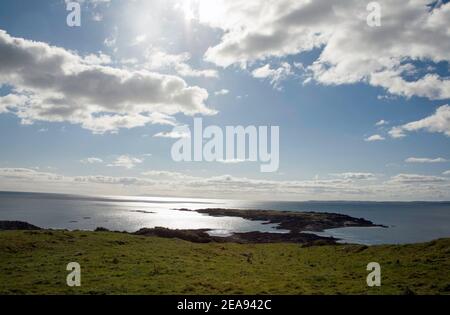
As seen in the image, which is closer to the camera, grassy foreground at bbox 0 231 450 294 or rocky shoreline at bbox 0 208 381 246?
grassy foreground at bbox 0 231 450 294

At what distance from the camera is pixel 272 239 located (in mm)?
114750

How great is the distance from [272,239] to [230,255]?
72.4 metres

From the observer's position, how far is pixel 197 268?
3328 cm

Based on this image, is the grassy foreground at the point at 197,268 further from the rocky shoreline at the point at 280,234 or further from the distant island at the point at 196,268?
the rocky shoreline at the point at 280,234

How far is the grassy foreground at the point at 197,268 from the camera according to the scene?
81.3 ft

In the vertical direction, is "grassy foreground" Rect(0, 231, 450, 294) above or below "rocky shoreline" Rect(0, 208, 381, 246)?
above

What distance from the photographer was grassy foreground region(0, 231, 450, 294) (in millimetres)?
24766

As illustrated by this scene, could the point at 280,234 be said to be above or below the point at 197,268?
below

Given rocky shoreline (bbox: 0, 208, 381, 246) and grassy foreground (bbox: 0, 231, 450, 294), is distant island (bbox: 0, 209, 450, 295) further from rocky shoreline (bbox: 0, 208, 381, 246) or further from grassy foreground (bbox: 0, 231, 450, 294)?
rocky shoreline (bbox: 0, 208, 381, 246)

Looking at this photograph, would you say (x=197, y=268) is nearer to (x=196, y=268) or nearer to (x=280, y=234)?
(x=196, y=268)

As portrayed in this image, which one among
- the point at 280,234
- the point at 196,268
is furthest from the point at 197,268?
the point at 280,234

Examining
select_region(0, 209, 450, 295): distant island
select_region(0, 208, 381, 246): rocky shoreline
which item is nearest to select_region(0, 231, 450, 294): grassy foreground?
select_region(0, 209, 450, 295): distant island

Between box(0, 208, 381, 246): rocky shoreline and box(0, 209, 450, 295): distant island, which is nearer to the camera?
box(0, 209, 450, 295): distant island
